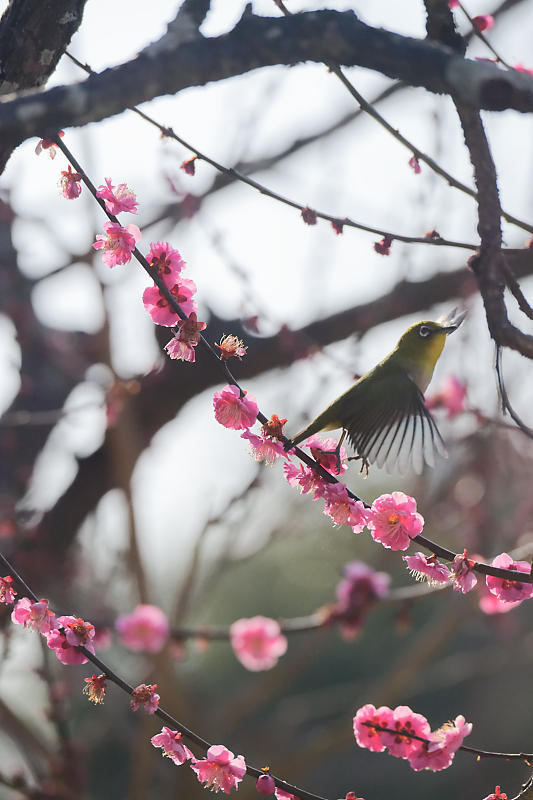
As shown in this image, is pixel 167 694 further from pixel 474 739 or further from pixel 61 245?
pixel 474 739

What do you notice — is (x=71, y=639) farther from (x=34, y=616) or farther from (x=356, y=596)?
(x=356, y=596)

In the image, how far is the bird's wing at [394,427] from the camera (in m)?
1.81

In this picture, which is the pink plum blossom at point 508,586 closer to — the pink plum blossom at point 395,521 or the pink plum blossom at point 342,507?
the pink plum blossom at point 395,521

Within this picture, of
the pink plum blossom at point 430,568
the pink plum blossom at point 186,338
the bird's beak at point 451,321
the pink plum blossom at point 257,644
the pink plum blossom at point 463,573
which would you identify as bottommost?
the pink plum blossom at point 463,573

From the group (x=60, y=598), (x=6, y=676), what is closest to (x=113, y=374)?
(x=60, y=598)

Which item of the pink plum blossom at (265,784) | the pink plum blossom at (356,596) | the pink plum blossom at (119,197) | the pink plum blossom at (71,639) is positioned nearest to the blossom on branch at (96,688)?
the pink plum blossom at (71,639)

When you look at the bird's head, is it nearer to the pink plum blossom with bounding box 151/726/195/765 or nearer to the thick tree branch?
the thick tree branch

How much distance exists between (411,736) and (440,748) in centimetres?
6

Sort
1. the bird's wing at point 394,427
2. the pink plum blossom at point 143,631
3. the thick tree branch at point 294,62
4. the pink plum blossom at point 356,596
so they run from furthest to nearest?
1. the pink plum blossom at point 143,631
2. the pink plum blossom at point 356,596
3. the bird's wing at point 394,427
4. the thick tree branch at point 294,62

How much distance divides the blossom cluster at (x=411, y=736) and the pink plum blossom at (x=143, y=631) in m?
2.09

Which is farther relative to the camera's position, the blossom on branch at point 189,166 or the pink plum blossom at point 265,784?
the blossom on branch at point 189,166

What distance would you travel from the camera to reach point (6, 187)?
4.35 meters

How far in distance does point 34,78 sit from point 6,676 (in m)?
3.97

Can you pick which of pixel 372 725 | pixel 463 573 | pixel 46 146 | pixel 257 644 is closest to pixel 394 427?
pixel 463 573
